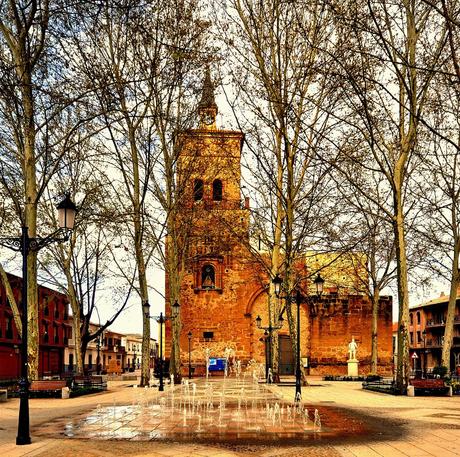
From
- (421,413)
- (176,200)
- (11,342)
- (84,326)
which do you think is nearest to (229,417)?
(421,413)

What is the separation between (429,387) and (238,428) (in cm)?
1135

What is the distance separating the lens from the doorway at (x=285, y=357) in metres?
43.5

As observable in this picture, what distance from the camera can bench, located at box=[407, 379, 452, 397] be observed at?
21.4m

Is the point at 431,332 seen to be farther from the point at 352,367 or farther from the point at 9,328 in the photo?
the point at 9,328

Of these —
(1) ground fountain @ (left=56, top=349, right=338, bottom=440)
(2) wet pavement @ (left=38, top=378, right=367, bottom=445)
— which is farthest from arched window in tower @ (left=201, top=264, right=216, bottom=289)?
(2) wet pavement @ (left=38, top=378, right=367, bottom=445)

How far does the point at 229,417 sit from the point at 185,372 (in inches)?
1144

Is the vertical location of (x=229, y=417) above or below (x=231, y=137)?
below

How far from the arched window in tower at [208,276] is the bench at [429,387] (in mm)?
23437

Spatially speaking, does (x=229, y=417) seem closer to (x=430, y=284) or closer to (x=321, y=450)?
(x=321, y=450)

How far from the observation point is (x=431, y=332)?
76.4 m

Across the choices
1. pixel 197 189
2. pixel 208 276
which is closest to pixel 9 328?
pixel 208 276

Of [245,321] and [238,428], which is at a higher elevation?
[245,321]

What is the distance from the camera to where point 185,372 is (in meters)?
42.8

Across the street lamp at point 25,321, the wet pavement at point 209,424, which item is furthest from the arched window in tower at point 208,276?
the street lamp at point 25,321
